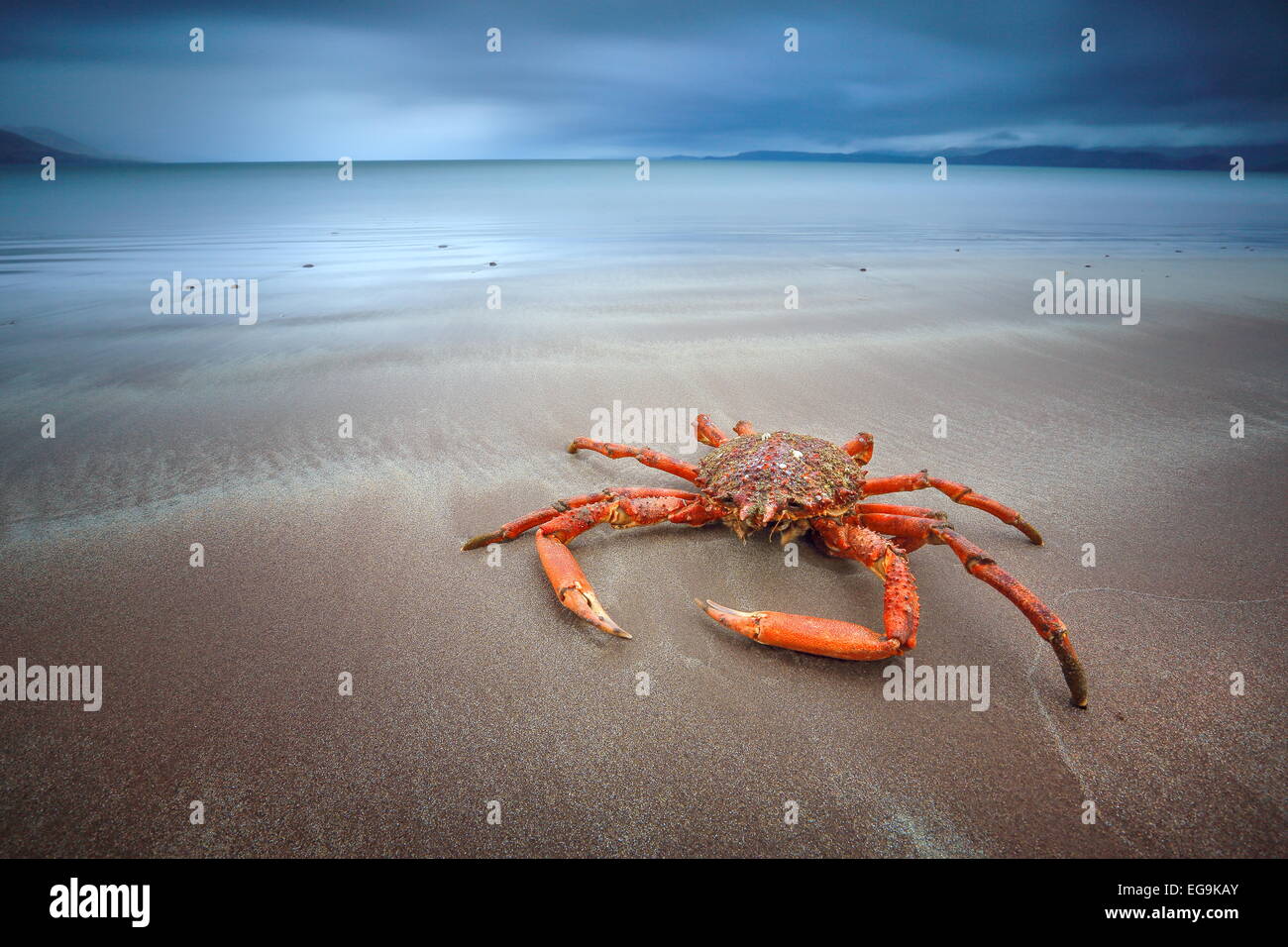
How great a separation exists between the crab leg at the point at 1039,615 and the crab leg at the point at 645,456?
1785 mm

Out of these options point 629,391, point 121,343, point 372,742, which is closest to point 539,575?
point 372,742

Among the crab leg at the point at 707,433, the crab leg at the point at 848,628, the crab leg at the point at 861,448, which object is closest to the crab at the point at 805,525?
the crab leg at the point at 848,628

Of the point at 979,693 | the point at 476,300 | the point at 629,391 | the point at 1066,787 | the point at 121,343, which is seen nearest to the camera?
the point at 1066,787

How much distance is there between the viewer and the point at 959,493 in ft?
13.0

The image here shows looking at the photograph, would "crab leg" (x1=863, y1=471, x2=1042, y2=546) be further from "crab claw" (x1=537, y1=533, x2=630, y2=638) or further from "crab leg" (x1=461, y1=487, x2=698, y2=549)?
"crab claw" (x1=537, y1=533, x2=630, y2=638)

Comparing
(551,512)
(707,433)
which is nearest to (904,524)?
(707,433)

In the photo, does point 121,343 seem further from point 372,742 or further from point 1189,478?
point 1189,478

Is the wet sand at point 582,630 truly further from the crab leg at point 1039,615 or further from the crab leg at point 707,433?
the crab leg at point 707,433

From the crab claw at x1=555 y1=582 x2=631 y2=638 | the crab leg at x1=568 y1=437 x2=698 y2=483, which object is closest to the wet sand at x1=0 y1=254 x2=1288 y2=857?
the crab claw at x1=555 y1=582 x2=631 y2=638

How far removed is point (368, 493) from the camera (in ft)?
15.1

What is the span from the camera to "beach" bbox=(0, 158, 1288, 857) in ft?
7.69

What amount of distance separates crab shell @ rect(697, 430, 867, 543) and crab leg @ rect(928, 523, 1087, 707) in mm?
755

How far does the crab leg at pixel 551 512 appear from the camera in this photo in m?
3.84

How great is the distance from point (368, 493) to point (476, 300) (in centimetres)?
634
